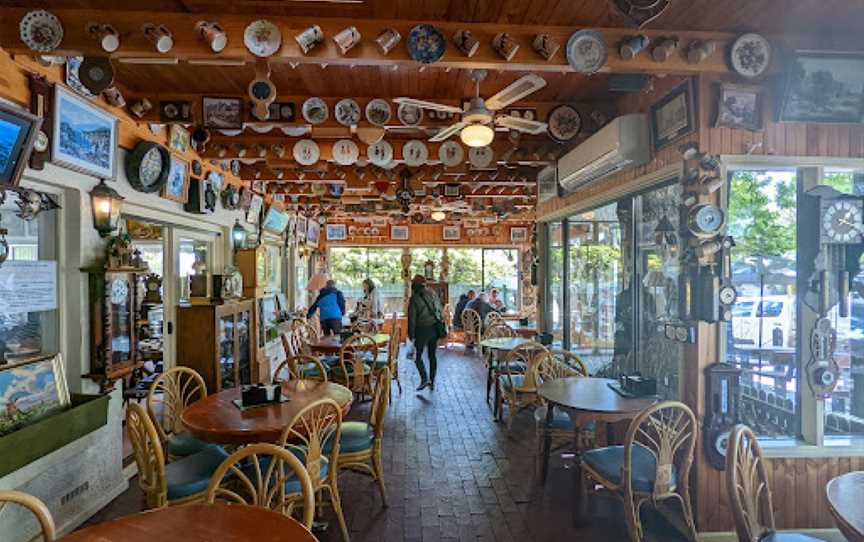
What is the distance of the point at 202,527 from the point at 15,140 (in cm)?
211

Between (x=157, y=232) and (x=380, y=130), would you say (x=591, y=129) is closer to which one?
(x=380, y=130)

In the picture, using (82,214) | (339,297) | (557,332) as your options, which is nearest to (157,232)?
(82,214)

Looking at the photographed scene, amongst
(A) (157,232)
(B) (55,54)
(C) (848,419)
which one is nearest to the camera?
(B) (55,54)

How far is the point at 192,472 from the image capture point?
2.62m

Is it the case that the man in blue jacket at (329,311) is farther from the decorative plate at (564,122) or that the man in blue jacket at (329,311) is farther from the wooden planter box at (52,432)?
the decorative plate at (564,122)

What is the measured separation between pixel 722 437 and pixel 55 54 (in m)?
4.15

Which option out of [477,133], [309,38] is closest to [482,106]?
[477,133]

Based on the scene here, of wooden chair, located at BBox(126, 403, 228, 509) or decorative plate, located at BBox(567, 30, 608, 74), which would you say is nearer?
wooden chair, located at BBox(126, 403, 228, 509)

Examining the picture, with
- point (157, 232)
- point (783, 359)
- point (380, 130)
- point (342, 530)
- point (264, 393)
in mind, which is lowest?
point (342, 530)

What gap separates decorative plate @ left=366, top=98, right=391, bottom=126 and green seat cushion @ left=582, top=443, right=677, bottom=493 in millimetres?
2754

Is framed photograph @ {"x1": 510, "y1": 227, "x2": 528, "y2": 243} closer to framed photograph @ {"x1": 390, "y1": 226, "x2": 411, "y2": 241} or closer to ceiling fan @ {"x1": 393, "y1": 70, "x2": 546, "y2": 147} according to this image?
framed photograph @ {"x1": 390, "y1": 226, "x2": 411, "y2": 241}

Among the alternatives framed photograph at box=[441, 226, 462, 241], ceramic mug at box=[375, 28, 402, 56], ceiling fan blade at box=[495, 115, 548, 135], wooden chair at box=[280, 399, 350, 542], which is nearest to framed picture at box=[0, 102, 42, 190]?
ceramic mug at box=[375, 28, 402, 56]

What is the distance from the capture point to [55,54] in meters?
2.47

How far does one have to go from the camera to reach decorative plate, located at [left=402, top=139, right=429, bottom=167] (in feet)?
15.0
